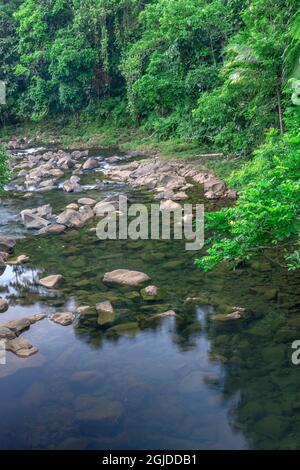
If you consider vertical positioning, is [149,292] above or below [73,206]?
below

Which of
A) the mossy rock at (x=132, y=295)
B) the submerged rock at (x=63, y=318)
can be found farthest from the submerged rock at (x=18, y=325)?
the mossy rock at (x=132, y=295)

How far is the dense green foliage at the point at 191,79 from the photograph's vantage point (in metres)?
7.21

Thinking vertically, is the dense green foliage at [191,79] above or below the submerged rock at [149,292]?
above

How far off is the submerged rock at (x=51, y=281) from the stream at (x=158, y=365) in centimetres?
16

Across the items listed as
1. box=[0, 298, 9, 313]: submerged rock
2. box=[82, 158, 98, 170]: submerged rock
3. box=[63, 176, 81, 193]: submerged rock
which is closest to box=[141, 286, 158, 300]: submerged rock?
box=[0, 298, 9, 313]: submerged rock

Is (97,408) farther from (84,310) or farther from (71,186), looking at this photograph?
(71,186)

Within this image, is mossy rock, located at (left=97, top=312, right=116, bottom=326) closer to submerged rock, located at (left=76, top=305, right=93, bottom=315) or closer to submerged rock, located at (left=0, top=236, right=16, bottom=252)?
submerged rock, located at (left=76, top=305, right=93, bottom=315)

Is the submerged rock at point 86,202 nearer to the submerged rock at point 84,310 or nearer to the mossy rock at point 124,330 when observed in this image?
the submerged rock at point 84,310

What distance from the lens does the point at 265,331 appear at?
305 inches
